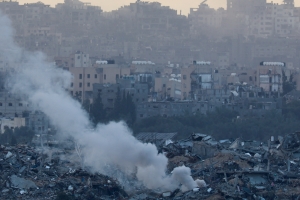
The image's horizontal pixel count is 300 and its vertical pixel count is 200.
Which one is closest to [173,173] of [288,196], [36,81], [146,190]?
[146,190]

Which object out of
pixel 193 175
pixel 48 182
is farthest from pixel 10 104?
pixel 48 182

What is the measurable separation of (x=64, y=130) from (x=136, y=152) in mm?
2242

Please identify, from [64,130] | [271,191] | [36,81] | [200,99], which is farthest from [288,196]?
[200,99]

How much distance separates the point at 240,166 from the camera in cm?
2306

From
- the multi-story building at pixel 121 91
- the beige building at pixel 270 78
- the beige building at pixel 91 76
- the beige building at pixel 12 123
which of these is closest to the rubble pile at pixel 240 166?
the beige building at pixel 12 123

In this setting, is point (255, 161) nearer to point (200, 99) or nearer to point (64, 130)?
point (64, 130)

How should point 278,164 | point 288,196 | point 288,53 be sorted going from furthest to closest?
point 288,53 → point 278,164 → point 288,196

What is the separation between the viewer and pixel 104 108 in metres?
40.3

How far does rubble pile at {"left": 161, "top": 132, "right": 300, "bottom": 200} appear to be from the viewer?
813 inches

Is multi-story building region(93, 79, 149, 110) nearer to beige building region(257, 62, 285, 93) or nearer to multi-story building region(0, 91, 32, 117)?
multi-story building region(0, 91, 32, 117)

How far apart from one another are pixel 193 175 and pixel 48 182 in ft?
7.75

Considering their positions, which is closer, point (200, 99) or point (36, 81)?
point (36, 81)

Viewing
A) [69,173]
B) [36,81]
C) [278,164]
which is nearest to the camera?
[69,173]

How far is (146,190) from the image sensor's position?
71.3 feet
